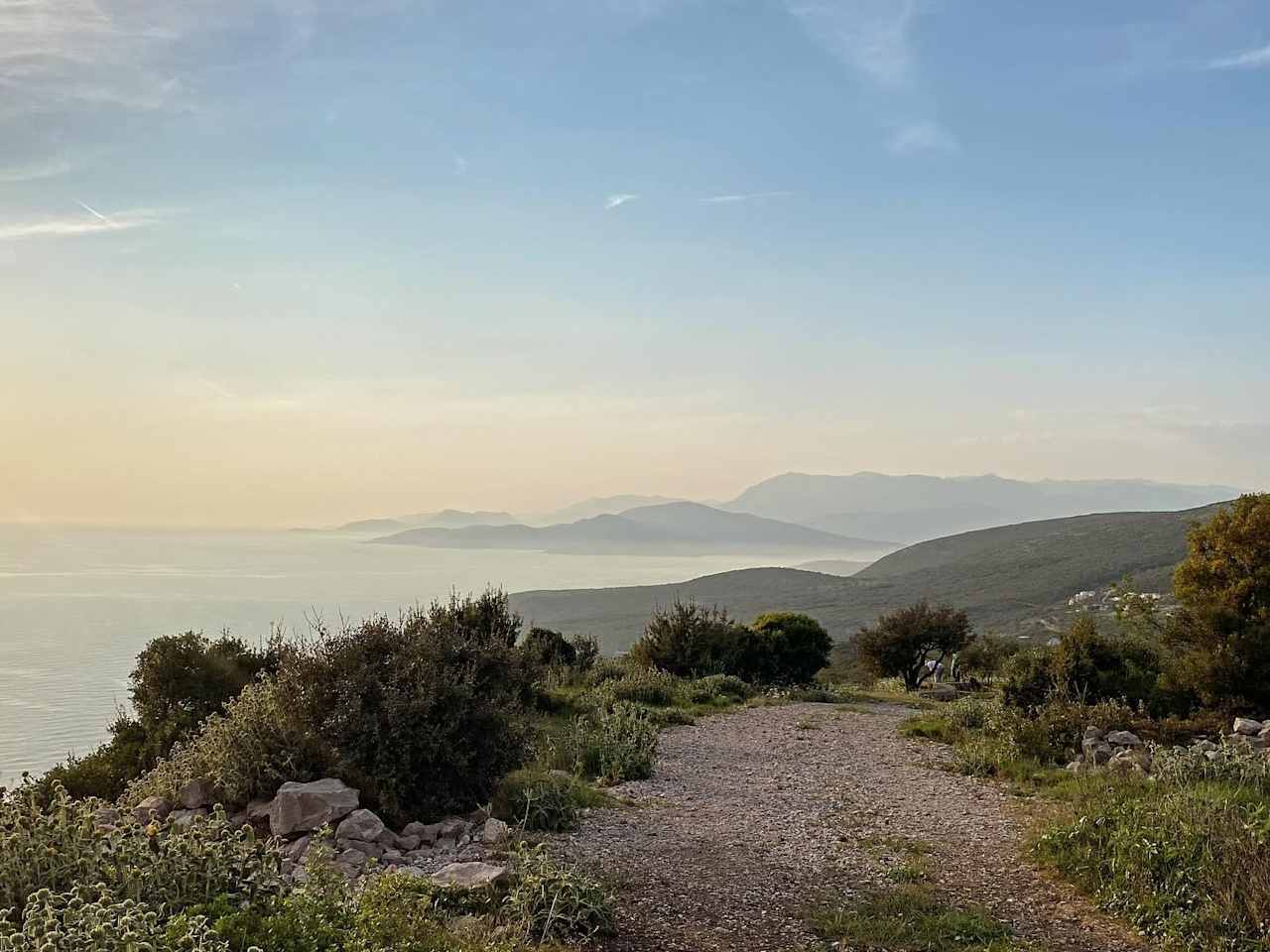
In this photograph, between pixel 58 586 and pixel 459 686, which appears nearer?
pixel 459 686

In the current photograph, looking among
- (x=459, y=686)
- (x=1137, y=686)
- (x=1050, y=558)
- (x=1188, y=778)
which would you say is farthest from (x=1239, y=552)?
(x=1050, y=558)

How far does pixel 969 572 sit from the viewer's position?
8281cm

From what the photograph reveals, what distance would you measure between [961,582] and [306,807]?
252 ft

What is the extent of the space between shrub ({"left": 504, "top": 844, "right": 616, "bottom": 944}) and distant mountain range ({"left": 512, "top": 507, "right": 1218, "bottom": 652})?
131 ft

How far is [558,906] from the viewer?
5652mm

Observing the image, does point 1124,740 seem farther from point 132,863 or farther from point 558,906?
point 132,863

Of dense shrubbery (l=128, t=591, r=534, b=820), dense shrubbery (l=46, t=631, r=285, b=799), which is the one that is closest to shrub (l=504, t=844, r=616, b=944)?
dense shrubbery (l=128, t=591, r=534, b=820)

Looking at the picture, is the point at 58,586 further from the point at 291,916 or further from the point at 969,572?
the point at 969,572

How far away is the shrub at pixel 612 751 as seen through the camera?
1041 centimetres

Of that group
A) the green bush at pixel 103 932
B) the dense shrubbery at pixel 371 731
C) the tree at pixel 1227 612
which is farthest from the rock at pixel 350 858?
the tree at pixel 1227 612

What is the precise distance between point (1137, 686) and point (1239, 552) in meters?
2.29

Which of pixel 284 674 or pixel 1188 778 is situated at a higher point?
pixel 284 674

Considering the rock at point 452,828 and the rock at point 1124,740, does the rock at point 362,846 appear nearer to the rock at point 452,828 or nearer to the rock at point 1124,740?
the rock at point 452,828

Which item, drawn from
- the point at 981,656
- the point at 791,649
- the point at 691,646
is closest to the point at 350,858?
the point at 691,646
